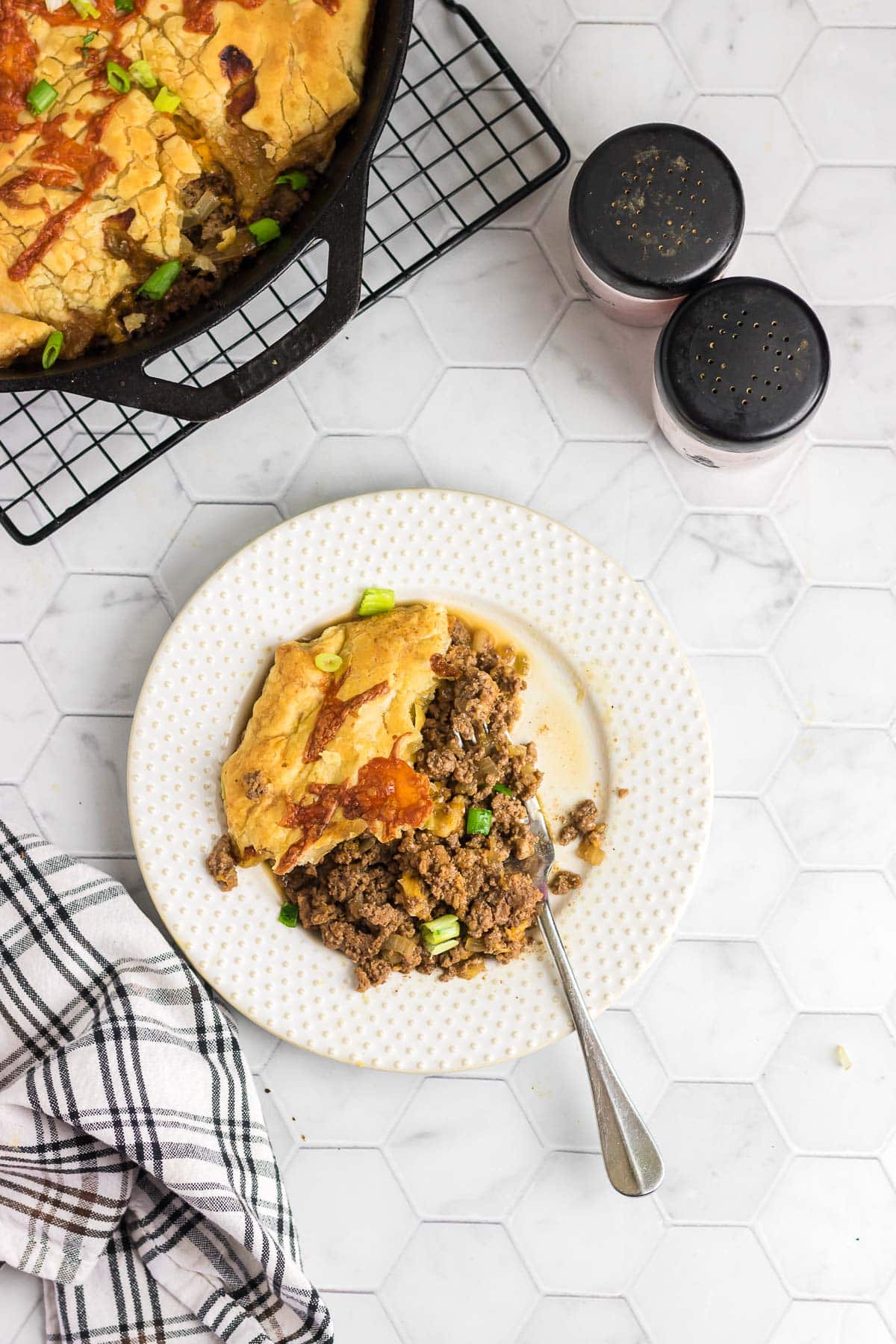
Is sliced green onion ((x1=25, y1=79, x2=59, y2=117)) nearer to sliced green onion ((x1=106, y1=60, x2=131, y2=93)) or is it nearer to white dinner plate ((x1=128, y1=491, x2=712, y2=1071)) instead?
sliced green onion ((x1=106, y1=60, x2=131, y2=93))

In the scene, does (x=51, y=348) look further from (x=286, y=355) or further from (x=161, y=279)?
(x=286, y=355)

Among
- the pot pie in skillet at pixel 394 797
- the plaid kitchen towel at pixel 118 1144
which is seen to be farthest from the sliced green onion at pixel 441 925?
the plaid kitchen towel at pixel 118 1144

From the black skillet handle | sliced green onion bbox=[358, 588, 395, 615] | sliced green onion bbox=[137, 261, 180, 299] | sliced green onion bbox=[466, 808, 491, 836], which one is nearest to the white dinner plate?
sliced green onion bbox=[358, 588, 395, 615]

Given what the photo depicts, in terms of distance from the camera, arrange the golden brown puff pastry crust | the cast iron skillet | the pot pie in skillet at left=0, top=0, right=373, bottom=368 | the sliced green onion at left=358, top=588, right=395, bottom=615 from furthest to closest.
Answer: the sliced green onion at left=358, top=588, right=395, bottom=615
the golden brown puff pastry crust
the pot pie in skillet at left=0, top=0, right=373, bottom=368
the cast iron skillet

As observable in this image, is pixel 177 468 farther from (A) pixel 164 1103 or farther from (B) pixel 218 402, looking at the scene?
(A) pixel 164 1103

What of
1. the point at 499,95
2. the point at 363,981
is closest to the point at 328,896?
the point at 363,981

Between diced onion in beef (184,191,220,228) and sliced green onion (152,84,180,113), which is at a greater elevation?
sliced green onion (152,84,180,113)

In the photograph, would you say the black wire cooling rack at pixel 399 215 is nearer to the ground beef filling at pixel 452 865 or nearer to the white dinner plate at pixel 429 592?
the white dinner plate at pixel 429 592

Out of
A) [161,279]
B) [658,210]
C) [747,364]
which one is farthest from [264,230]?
[747,364]

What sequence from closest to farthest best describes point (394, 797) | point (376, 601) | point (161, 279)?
point (161, 279) → point (394, 797) → point (376, 601)
